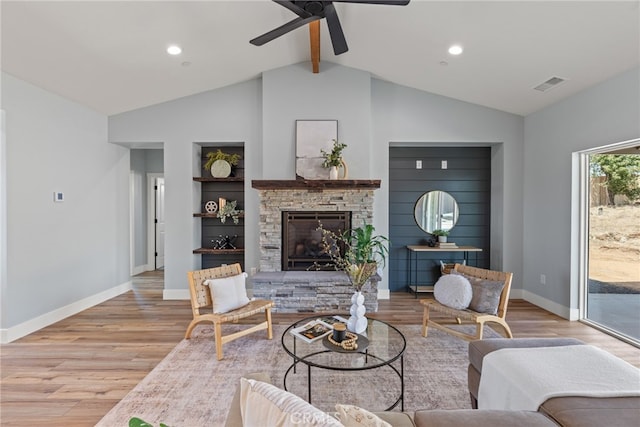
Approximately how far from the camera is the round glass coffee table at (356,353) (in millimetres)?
1986

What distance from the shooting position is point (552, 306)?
13.4 ft

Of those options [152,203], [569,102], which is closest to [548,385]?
[569,102]

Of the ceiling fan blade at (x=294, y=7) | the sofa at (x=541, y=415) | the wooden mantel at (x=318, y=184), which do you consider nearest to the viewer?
the sofa at (x=541, y=415)

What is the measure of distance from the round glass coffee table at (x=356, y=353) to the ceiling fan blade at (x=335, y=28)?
2.49 meters

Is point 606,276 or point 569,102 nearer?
point 606,276

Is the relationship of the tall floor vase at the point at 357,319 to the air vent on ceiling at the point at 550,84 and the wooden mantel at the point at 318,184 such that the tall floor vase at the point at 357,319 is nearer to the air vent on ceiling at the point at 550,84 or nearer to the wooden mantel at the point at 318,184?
the wooden mantel at the point at 318,184

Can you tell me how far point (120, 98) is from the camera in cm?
422

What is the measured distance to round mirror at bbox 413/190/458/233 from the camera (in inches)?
199

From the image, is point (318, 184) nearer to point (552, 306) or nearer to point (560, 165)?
point (560, 165)

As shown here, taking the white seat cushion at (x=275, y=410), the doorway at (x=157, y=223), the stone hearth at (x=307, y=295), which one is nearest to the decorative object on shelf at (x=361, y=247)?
the stone hearth at (x=307, y=295)

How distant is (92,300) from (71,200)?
142cm

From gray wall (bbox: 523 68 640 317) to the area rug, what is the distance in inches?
77.9

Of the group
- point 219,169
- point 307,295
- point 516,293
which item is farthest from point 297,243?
point 516,293

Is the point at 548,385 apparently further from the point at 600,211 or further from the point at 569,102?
the point at 569,102
